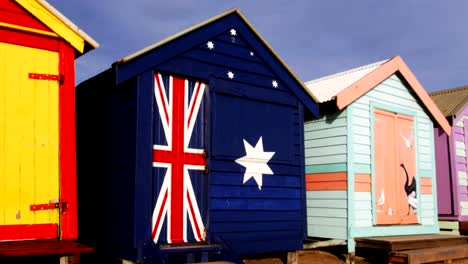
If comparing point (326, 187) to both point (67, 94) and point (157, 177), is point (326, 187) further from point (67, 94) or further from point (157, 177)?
point (67, 94)

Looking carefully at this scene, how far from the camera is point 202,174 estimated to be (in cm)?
797

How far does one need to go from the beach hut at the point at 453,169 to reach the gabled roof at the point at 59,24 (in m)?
10.3

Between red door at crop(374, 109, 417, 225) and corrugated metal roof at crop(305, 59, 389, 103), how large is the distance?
0.93 meters

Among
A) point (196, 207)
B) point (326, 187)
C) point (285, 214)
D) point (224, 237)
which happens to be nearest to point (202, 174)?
point (196, 207)

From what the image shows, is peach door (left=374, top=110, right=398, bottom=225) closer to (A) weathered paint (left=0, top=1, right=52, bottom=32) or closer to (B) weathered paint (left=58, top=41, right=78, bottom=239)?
(B) weathered paint (left=58, top=41, right=78, bottom=239)

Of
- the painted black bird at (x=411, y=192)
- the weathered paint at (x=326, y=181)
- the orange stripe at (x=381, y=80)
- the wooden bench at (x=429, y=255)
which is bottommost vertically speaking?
the wooden bench at (x=429, y=255)

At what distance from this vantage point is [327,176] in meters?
10.7

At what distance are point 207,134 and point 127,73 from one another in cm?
164

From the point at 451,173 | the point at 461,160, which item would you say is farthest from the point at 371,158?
the point at 461,160

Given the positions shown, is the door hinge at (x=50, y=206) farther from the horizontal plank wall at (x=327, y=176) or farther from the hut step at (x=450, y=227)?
the hut step at (x=450, y=227)

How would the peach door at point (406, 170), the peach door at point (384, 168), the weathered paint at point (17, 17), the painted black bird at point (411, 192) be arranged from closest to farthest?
the weathered paint at point (17, 17) < the peach door at point (384, 168) < the peach door at point (406, 170) < the painted black bird at point (411, 192)

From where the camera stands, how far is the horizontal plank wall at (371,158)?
1048 centimetres

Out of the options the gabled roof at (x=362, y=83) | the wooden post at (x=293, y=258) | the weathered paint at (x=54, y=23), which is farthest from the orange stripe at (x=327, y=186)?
the weathered paint at (x=54, y=23)

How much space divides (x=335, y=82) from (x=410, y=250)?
13.3ft
